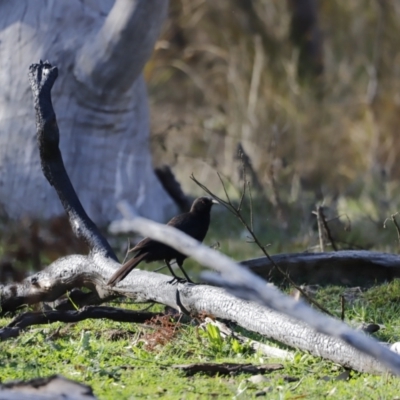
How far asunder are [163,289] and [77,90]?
14.5ft

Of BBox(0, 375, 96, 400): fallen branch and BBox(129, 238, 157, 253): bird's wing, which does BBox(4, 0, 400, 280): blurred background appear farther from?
BBox(0, 375, 96, 400): fallen branch

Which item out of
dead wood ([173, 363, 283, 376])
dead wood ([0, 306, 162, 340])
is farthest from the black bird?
dead wood ([173, 363, 283, 376])

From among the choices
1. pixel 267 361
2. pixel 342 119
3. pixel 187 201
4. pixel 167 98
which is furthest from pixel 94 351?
pixel 167 98

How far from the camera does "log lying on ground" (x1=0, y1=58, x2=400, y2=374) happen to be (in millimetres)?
2590

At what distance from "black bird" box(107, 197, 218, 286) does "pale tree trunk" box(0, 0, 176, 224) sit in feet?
8.81

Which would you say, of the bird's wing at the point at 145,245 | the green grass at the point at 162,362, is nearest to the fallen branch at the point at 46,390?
the green grass at the point at 162,362

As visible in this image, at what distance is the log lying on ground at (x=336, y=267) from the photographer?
5922 millimetres

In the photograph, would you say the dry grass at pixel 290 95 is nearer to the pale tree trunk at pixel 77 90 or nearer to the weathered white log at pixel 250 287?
the pale tree trunk at pixel 77 90

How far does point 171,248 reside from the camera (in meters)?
5.55

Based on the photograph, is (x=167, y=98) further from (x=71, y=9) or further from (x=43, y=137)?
(x=43, y=137)

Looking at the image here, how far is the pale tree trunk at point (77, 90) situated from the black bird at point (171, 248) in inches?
106

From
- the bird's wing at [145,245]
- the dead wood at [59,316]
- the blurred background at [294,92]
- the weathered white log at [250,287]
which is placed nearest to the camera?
the weathered white log at [250,287]

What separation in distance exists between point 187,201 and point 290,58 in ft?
19.5

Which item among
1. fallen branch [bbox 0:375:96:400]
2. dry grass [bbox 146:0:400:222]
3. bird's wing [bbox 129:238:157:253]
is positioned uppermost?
fallen branch [bbox 0:375:96:400]
